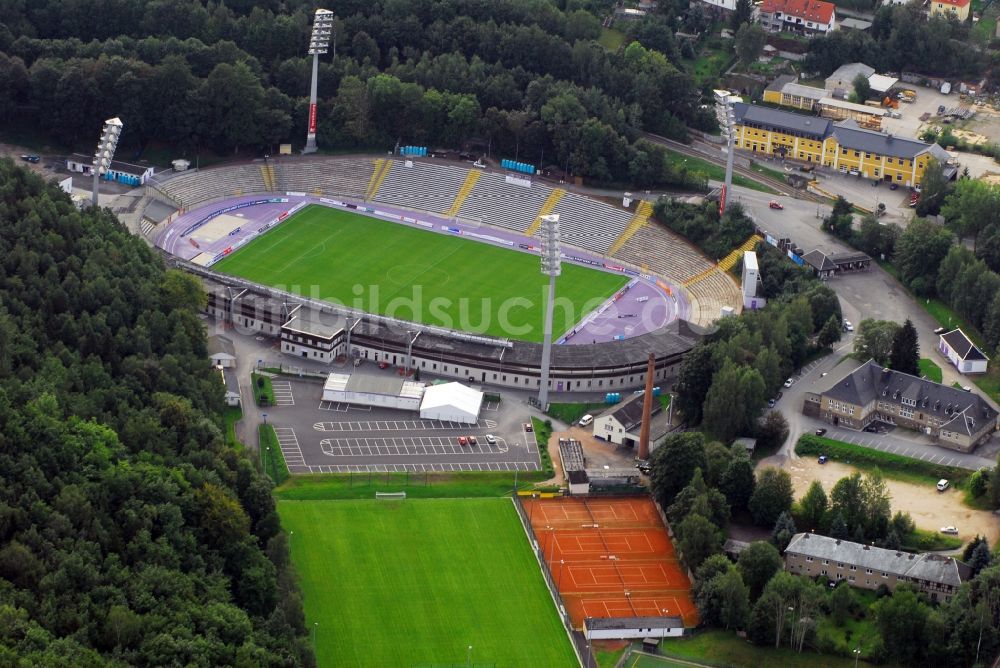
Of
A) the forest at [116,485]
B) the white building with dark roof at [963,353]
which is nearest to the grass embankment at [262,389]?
the forest at [116,485]

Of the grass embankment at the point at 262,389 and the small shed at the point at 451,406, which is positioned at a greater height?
the small shed at the point at 451,406

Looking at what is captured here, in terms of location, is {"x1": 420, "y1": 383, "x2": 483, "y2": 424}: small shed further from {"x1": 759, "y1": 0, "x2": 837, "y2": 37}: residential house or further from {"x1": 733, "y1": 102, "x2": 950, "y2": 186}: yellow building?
{"x1": 759, "y1": 0, "x2": 837, "y2": 37}: residential house

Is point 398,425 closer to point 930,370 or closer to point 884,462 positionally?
point 884,462

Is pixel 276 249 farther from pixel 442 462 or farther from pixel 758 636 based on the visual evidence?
pixel 758 636

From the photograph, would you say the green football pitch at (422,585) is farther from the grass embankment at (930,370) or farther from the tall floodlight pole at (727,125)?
the tall floodlight pole at (727,125)

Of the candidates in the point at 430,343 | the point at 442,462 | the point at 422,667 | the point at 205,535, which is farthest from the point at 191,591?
the point at 430,343

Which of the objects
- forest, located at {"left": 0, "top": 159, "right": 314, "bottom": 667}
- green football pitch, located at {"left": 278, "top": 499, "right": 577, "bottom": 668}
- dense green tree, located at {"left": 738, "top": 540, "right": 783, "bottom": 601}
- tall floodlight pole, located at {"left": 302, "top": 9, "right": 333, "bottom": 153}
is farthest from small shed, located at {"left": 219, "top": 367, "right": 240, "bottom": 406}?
tall floodlight pole, located at {"left": 302, "top": 9, "right": 333, "bottom": 153}

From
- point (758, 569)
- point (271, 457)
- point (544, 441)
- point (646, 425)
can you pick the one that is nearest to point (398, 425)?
point (271, 457)
